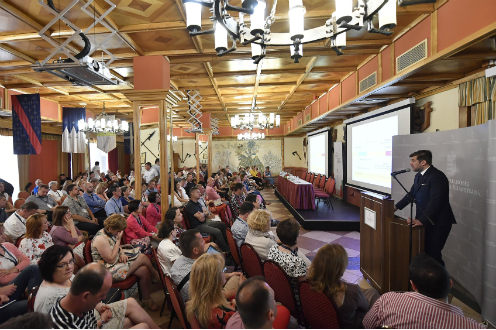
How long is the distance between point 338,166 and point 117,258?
27.8ft

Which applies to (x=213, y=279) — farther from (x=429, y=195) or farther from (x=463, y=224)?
(x=463, y=224)

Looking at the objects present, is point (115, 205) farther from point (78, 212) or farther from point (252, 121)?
point (252, 121)

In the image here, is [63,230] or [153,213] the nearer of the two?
[63,230]

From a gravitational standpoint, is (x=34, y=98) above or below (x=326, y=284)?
above

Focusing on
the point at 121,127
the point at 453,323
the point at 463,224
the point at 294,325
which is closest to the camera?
the point at 453,323

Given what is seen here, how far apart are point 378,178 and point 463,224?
3.23 meters

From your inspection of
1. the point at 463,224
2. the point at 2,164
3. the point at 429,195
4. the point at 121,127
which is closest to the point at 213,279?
A: the point at 429,195

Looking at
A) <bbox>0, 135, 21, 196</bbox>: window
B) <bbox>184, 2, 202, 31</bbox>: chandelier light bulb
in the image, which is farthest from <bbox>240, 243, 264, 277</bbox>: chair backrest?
<bbox>0, 135, 21, 196</bbox>: window

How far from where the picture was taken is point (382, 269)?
3.01 m

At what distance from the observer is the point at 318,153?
1264 centimetres

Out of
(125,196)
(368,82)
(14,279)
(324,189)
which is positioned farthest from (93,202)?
(324,189)

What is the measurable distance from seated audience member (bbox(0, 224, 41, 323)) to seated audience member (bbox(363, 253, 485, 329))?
2708 mm

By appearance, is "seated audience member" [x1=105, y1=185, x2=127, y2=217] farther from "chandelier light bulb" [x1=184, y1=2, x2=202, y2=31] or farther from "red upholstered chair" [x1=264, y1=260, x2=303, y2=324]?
"chandelier light bulb" [x1=184, y1=2, x2=202, y2=31]

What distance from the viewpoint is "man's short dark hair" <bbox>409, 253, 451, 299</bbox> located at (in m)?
1.52
